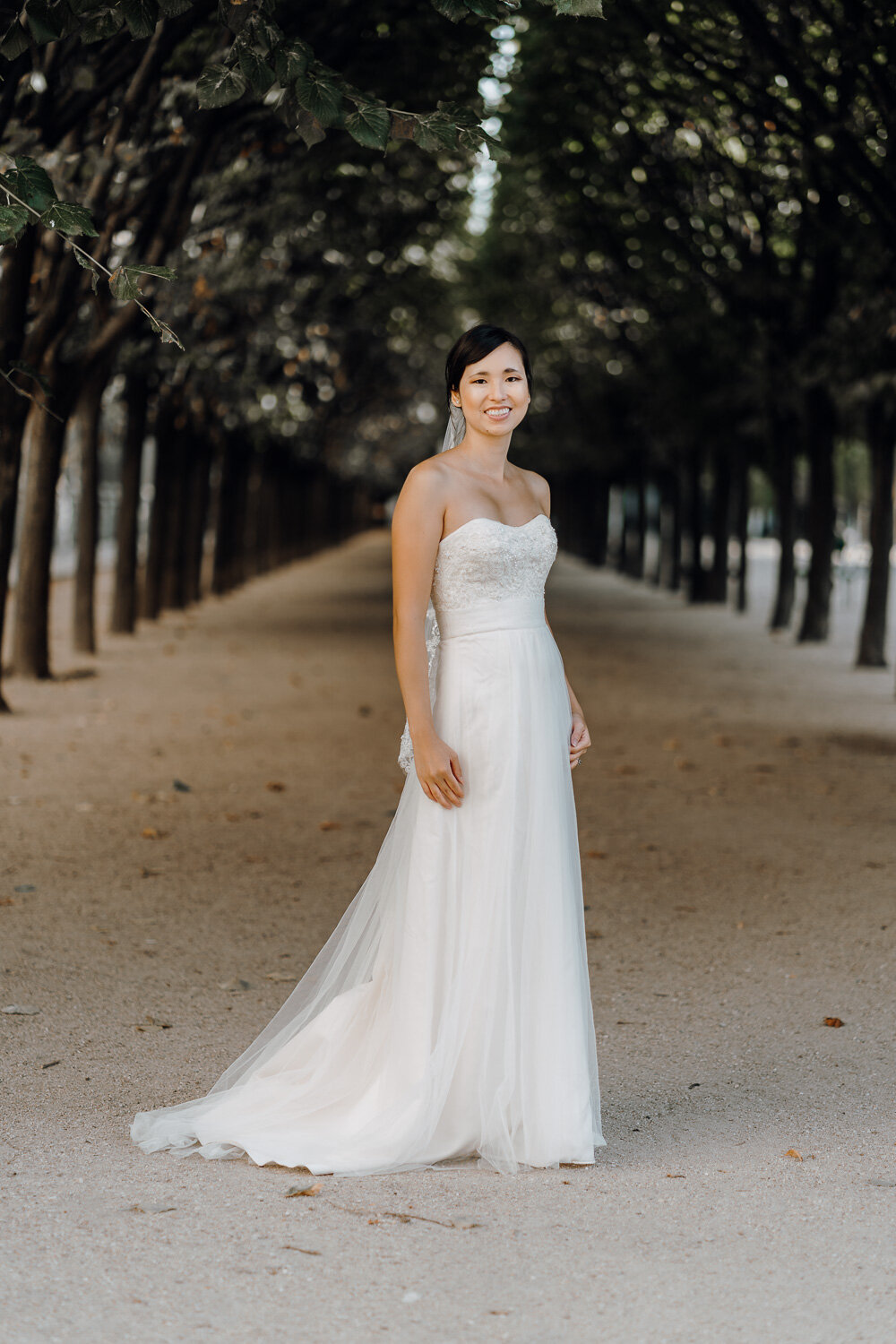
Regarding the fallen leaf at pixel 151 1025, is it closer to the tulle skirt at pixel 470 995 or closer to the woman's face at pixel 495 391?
the tulle skirt at pixel 470 995

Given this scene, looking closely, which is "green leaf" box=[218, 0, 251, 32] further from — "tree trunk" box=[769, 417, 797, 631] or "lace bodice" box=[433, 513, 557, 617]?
"tree trunk" box=[769, 417, 797, 631]

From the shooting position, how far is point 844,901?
7914 millimetres

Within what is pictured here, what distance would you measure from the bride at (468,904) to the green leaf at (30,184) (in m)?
1.57

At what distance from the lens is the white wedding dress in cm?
432

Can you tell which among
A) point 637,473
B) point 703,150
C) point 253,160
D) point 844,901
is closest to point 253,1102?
point 844,901

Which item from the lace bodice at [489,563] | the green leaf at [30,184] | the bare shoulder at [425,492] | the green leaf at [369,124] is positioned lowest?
the lace bodice at [489,563]

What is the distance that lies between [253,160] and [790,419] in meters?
12.1

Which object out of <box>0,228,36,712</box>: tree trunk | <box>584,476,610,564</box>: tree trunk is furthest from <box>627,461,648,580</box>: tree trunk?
<box>0,228,36,712</box>: tree trunk

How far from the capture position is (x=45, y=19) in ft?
17.0

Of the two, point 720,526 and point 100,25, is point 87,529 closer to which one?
point 100,25

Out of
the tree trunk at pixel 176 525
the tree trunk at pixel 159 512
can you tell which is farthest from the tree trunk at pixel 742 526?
the tree trunk at pixel 159 512

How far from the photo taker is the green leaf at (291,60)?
530 centimetres

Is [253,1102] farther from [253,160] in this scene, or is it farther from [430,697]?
[253,160]

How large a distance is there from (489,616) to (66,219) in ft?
6.53
